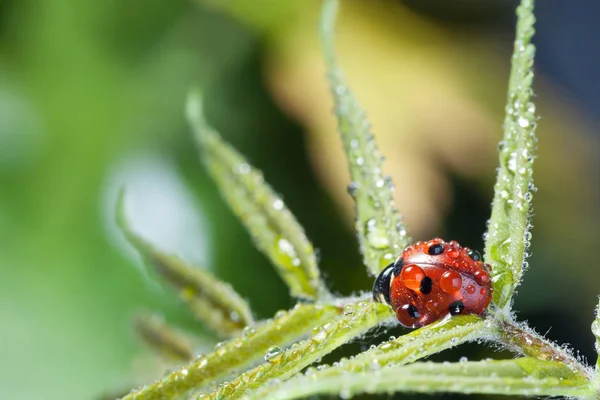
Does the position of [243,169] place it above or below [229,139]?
below

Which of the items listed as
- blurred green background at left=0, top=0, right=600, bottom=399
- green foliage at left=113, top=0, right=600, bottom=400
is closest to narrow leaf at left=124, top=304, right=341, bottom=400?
green foliage at left=113, top=0, right=600, bottom=400

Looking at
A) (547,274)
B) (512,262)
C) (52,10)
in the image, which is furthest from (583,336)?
(52,10)

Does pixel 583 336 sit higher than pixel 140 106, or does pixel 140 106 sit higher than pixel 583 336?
pixel 140 106

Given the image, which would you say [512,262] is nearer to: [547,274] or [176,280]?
[176,280]

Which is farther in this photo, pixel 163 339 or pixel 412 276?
pixel 163 339

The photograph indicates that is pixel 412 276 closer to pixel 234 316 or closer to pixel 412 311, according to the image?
pixel 412 311

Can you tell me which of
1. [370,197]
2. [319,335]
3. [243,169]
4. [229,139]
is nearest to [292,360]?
[319,335]
